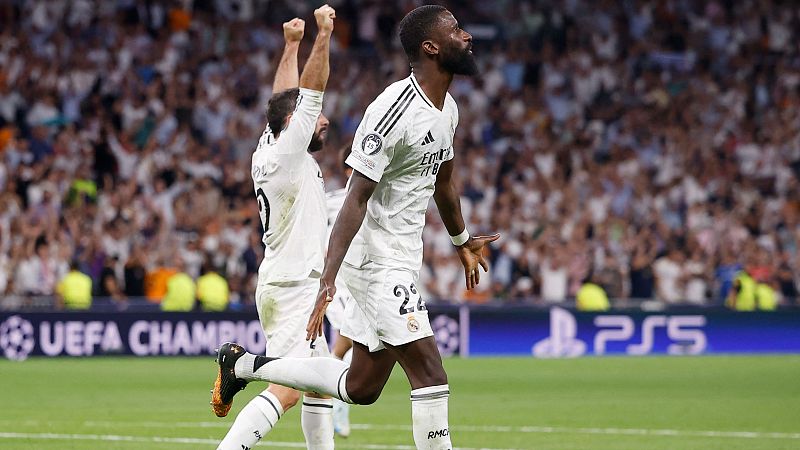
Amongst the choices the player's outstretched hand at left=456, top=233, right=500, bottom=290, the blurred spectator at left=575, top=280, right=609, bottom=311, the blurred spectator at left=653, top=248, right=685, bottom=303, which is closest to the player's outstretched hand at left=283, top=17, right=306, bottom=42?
the player's outstretched hand at left=456, top=233, right=500, bottom=290

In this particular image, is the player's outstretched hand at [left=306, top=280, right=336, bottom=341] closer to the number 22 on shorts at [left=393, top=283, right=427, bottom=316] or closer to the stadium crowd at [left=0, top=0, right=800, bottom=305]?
the number 22 on shorts at [left=393, top=283, right=427, bottom=316]

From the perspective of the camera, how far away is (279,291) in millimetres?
8758

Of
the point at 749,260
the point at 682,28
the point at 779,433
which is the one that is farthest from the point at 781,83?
the point at 779,433

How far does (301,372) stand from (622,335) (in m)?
16.5

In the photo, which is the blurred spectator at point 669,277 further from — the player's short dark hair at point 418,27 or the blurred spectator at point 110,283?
the player's short dark hair at point 418,27

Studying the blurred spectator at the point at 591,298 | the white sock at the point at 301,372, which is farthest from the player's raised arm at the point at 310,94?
the blurred spectator at the point at 591,298

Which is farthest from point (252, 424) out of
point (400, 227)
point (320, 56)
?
point (320, 56)

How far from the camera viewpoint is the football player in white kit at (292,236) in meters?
8.59

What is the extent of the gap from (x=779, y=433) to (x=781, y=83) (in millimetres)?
18363

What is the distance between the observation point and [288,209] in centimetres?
883

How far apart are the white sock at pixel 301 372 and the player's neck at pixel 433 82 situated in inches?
62.0

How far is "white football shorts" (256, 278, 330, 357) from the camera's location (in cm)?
866

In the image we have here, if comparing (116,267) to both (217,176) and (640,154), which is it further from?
(640,154)

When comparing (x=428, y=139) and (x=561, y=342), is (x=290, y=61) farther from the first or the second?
(x=561, y=342)
